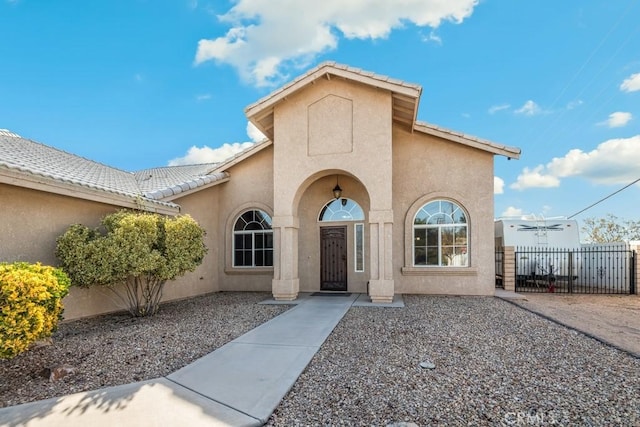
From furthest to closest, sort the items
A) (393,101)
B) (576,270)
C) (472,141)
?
(576,270) → (472,141) → (393,101)

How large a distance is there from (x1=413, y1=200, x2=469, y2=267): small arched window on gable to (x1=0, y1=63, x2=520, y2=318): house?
4cm

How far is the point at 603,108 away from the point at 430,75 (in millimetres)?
16526

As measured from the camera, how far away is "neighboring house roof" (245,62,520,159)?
11117 millimetres

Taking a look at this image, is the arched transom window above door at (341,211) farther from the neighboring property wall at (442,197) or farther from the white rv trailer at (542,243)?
the white rv trailer at (542,243)

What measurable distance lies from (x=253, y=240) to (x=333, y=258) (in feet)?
11.6

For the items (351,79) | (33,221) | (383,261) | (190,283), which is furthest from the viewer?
(190,283)

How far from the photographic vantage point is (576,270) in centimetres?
1585

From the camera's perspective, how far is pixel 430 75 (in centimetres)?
1672

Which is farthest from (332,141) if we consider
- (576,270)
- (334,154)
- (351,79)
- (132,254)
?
(576,270)

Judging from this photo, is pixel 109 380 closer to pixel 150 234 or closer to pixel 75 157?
pixel 150 234

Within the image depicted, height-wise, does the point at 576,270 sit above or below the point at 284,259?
below

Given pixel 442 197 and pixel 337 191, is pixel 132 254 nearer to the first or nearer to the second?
pixel 337 191

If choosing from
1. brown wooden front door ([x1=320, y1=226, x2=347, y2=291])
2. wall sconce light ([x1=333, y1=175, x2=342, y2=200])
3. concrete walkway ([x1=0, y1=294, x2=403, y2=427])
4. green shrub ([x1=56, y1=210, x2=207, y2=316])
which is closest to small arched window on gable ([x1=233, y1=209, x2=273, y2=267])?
brown wooden front door ([x1=320, y1=226, x2=347, y2=291])

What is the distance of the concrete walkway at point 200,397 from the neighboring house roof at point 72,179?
5246mm
